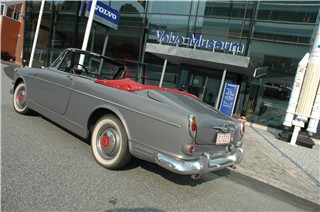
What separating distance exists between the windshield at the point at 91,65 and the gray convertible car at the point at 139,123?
0.27 metres

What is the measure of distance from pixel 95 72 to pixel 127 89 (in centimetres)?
200

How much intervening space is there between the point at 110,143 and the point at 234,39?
11.3 m

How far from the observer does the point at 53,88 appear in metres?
4.85

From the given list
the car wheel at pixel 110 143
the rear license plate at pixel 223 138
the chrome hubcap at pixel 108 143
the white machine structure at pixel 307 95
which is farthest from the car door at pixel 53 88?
the white machine structure at pixel 307 95

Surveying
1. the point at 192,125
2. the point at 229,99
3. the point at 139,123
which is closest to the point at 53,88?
the point at 139,123

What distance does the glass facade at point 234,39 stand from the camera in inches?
483

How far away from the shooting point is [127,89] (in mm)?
3900

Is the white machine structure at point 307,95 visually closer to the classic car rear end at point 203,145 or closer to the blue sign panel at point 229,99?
the blue sign panel at point 229,99

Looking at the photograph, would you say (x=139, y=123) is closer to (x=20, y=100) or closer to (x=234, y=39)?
(x=20, y=100)

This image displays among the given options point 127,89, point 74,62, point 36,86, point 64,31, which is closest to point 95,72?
point 74,62

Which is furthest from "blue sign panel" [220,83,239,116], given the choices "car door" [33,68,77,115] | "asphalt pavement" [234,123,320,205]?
"car door" [33,68,77,115]

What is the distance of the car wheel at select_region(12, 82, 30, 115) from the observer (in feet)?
18.9

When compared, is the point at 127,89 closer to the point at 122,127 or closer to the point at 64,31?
the point at 122,127

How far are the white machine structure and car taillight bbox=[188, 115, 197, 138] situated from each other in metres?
7.74
